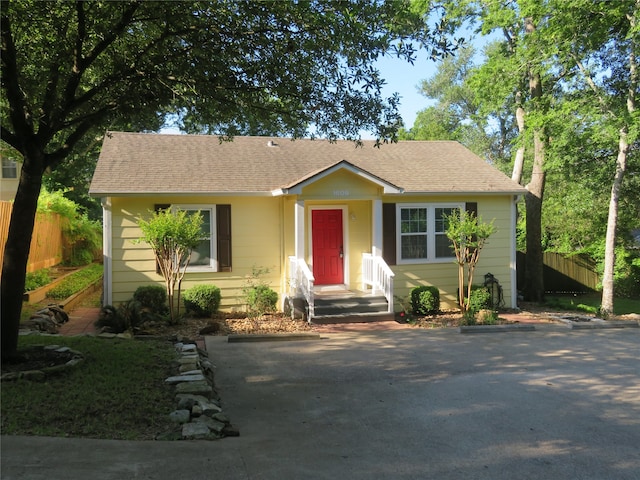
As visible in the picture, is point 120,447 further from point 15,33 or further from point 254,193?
point 254,193

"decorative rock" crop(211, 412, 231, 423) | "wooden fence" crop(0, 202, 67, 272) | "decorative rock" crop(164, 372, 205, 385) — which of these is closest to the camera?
"decorative rock" crop(211, 412, 231, 423)

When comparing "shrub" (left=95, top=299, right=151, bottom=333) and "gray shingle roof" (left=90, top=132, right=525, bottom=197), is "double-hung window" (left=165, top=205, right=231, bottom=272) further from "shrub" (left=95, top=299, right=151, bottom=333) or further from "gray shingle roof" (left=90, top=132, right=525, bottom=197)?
"shrub" (left=95, top=299, right=151, bottom=333)

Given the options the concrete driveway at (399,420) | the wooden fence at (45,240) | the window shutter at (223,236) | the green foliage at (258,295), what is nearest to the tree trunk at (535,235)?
the concrete driveway at (399,420)

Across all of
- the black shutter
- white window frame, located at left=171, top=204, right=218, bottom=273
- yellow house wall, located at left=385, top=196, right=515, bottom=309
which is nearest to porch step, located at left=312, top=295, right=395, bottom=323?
yellow house wall, located at left=385, top=196, right=515, bottom=309

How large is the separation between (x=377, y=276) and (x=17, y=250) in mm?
8490

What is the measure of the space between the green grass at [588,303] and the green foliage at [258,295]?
898 centimetres

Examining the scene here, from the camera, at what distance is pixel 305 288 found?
476 inches

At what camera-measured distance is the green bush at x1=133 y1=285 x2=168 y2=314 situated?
1183cm

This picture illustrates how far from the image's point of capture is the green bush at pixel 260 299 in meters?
12.6

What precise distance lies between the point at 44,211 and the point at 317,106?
1206cm

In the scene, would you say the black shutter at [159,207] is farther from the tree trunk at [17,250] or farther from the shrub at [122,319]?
the tree trunk at [17,250]

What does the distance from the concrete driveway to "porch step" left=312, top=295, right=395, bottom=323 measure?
219 centimetres

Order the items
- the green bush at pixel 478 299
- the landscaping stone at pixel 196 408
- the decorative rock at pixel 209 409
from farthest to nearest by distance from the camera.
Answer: the green bush at pixel 478 299 → the decorative rock at pixel 209 409 → the landscaping stone at pixel 196 408

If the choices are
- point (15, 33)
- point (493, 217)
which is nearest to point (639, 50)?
point (493, 217)
